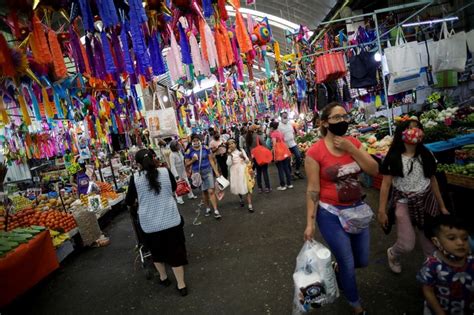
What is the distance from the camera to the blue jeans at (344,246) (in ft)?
7.13

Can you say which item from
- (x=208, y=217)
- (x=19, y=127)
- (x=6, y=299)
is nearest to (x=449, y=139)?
(x=208, y=217)

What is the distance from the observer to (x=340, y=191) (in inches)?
85.2

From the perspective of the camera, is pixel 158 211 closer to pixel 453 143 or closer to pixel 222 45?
pixel 222 45

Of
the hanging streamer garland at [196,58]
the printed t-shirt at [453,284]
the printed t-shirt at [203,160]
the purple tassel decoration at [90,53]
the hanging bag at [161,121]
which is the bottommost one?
the printed t-shirt at [453,284]

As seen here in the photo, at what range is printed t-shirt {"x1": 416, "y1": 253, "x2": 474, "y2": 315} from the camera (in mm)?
1805

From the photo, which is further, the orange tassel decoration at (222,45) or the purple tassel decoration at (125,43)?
the orange tassel decoration at (222,45)

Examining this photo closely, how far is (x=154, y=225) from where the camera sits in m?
3.23

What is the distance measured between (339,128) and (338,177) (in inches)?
15.5

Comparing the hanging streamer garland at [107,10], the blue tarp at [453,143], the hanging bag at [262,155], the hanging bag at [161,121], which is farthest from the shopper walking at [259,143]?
the hanging streamer garland at [107,10]

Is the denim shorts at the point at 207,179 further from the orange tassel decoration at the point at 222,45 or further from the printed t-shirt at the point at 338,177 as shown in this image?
the printed t-shirt at the point at 338,177

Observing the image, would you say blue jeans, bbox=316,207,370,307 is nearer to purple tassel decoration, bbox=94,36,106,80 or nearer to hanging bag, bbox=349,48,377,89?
purple tassel decoration, bbox=94,36,106,80

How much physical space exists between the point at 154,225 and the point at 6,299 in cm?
188

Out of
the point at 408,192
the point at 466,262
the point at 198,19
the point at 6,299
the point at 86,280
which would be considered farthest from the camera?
the point at 86,280

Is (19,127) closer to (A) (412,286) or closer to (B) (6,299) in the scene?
(B) (6,299)
